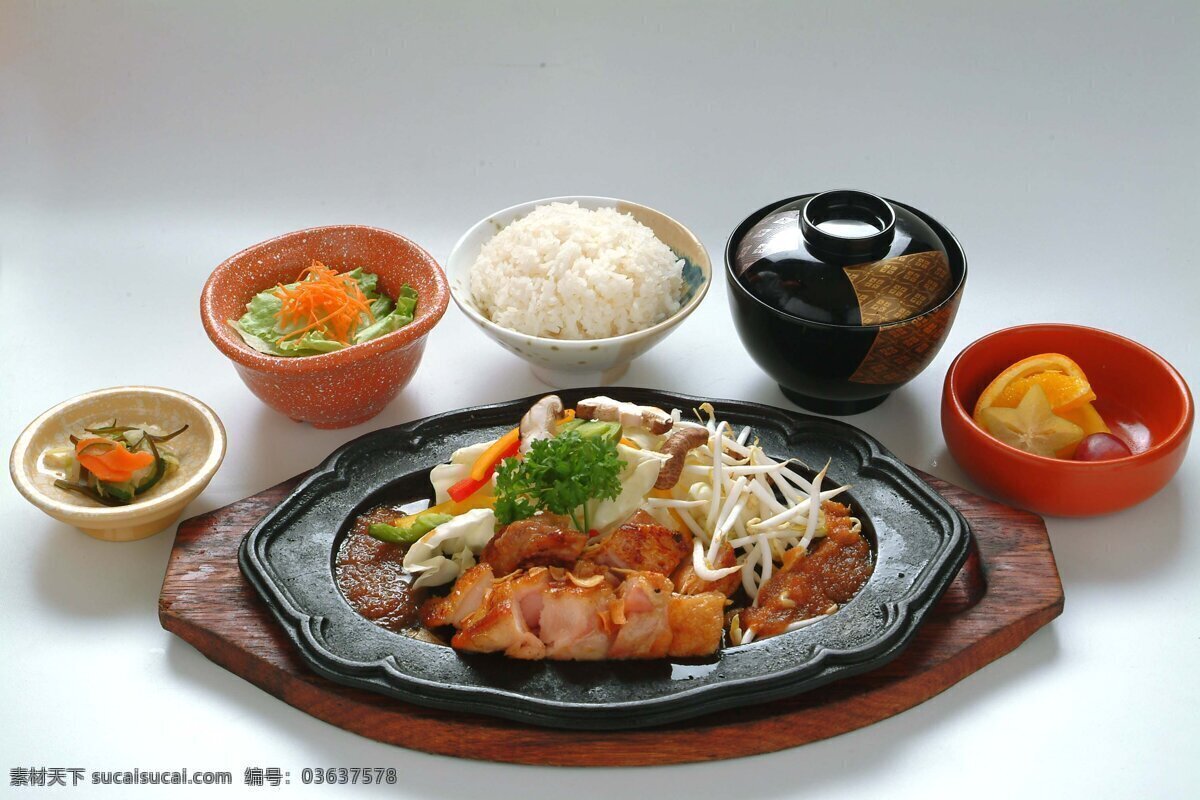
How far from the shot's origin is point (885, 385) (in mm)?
4156

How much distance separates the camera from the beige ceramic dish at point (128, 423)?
12.0 ft

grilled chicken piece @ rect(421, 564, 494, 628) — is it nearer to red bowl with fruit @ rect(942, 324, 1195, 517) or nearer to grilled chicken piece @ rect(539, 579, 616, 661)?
grilled chicken piece @ rect(539, 579, 616, 661)

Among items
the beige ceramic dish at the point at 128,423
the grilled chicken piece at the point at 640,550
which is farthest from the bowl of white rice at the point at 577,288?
the beige ceramic dish at the point at 128,423

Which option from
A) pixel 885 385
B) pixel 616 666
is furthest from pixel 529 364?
pixel 616 666

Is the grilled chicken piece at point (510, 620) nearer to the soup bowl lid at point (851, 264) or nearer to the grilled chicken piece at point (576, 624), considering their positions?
Answer: the grilled chicken piece at point (576, 624)

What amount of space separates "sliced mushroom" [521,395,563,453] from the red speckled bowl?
0.57 m

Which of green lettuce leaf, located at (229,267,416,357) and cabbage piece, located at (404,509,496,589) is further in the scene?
green lettuce leaf, located at (229,267,416,357)

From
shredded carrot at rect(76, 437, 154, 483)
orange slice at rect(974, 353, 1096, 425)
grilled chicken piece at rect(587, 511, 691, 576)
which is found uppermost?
orange slice at rect(974, 353, 1096, 425)

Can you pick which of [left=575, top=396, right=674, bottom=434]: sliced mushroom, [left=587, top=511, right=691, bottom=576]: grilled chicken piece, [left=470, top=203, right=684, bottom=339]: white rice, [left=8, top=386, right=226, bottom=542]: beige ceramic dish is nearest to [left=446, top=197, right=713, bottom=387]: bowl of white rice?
[left=470, top=203, right=684, bottom=339]: white rice

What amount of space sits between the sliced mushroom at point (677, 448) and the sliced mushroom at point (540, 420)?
354mm

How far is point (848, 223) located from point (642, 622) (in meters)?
1.60

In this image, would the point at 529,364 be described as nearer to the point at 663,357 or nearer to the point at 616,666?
the point at 663,357

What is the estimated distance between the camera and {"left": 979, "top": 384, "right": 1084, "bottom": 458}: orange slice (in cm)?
391

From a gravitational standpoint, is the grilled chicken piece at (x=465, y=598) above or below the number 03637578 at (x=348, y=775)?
above
